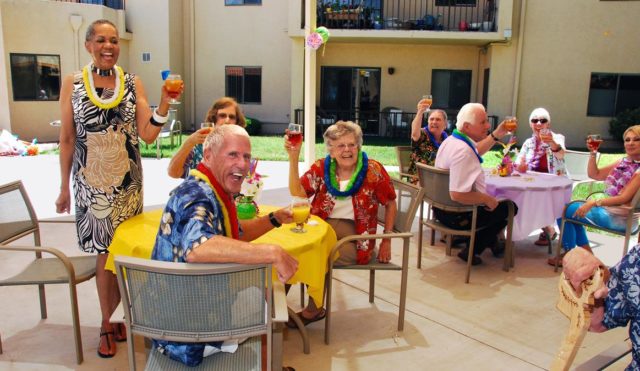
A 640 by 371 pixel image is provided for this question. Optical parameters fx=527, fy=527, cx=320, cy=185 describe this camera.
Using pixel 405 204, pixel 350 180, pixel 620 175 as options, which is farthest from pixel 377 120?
pixel 350 180

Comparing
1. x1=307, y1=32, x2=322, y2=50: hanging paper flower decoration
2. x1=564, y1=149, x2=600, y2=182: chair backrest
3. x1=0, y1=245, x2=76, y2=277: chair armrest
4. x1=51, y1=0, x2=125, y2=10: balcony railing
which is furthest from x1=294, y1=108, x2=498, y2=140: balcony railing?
x1=0, y1=245, x2=76, y2=277: chair armrest

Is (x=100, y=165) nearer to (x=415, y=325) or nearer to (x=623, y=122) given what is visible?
(x=415, y=325)

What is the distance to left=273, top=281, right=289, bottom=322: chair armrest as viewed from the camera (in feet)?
6.44

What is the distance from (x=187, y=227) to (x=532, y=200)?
362 centimetres

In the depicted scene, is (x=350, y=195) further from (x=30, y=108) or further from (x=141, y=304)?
(x=30, y=108)

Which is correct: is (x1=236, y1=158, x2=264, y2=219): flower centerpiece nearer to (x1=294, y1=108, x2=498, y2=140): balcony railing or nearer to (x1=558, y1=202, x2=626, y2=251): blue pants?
(x1=558, y1=202, x2=626, y2=251): blue pants

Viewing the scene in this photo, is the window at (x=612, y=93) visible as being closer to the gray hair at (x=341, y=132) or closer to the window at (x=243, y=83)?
the window at (x=243, y=83)

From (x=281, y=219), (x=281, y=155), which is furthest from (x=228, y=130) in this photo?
(x=281, y=155)

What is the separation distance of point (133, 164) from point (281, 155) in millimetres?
8575

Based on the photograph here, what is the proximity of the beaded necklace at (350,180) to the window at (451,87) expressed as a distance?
13.4 metres

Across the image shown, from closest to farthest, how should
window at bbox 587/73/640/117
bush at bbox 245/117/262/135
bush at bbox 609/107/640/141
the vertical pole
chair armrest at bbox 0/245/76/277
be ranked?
1. chair armrest at bbox 0/245/76/277
2. the vertical pole
3. bush at bbox 609/107/640/141
4. window at bbox 587/73/640/117
5. bush at bbox 245/117/262/135

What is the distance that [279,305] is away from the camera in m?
2.07

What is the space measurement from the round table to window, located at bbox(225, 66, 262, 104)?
1318 cm

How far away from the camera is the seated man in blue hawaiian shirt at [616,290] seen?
5.70 ft
